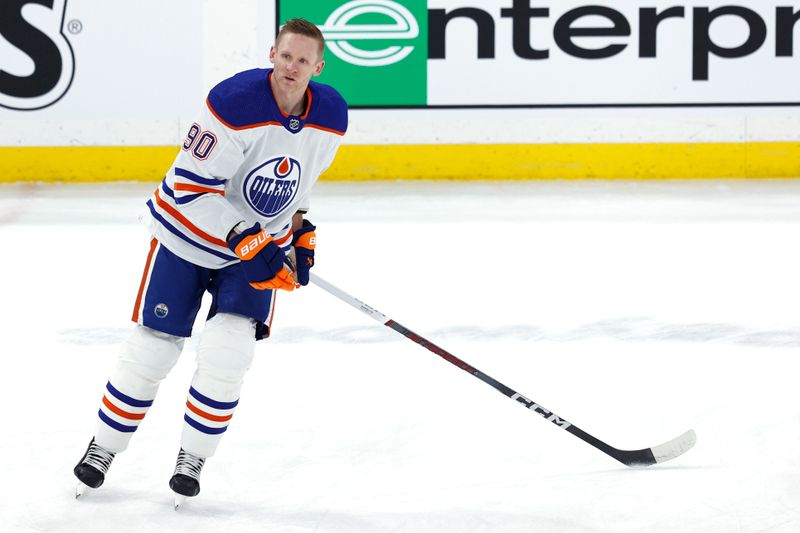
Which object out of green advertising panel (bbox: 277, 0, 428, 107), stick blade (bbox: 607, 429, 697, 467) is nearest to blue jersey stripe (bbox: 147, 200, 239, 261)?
stick blade (bbox: 607, 429, 697, 467)

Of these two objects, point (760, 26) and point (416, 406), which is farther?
point (760, 26)

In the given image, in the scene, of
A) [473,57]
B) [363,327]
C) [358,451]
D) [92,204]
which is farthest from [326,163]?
[473,57]

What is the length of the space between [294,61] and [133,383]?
0.60m

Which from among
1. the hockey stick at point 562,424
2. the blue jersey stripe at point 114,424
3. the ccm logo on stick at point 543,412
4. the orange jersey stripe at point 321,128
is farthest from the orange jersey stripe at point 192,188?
the ccm logo on stick at point 543,412

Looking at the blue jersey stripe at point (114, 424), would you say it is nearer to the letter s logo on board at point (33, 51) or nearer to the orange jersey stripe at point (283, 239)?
the orange jersey stripe at point (283, 239)

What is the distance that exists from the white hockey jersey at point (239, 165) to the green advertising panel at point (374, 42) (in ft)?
13.9

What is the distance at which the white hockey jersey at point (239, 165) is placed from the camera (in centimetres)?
182

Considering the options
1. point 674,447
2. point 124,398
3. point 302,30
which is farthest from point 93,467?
point 674,447

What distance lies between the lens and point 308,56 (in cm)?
184

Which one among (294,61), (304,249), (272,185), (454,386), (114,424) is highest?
(294,61)

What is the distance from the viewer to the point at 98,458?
1919mm

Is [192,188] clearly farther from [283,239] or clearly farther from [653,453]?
[653,453]

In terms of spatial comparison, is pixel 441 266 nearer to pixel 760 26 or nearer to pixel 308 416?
pixel 308 416

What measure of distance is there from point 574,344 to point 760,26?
12.7 feet
